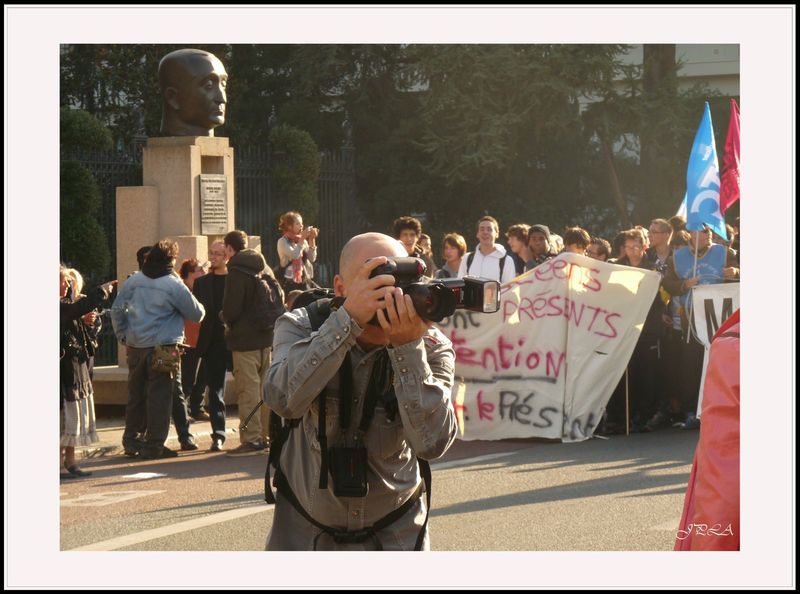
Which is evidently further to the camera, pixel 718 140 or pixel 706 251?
pixel 718 140

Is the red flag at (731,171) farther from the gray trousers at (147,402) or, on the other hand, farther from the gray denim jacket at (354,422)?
the gray denim jacket at (354,422)

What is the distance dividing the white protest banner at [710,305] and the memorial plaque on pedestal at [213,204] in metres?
5.64

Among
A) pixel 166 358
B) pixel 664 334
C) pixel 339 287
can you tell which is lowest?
pixel 166 358

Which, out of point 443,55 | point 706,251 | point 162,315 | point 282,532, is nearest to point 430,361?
point 282,532

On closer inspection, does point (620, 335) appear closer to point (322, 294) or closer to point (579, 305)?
point (579, 305)

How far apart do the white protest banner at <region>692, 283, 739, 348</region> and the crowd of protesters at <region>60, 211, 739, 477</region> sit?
0.14 m

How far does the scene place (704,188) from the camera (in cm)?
1176

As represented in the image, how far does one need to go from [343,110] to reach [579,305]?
68.2ft

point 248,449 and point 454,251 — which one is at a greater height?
point 454,251

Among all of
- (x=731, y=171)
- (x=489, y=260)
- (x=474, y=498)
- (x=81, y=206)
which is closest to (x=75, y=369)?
(x=474, y=498)

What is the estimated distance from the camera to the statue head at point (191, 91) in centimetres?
1397

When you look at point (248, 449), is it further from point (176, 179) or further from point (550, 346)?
point (176, 179)

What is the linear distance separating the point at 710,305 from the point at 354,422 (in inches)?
331

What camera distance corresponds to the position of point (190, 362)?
12.2 meters
